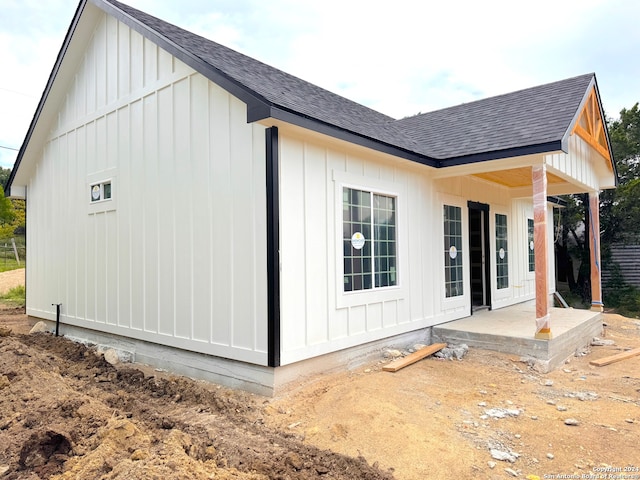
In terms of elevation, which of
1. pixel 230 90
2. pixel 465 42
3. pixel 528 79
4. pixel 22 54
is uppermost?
pixel 528 79

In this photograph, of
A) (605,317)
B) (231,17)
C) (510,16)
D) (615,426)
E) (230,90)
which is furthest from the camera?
(231,17)

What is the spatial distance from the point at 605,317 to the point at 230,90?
1053 cm

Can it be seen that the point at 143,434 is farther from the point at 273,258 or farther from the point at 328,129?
the point at 328,129

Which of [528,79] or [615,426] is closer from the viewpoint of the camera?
[615,426]

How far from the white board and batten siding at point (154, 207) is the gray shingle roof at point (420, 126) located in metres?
0.35

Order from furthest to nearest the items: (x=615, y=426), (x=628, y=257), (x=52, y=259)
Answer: (x=628, y=257), (x=52, y=259), (x=615, y=426)

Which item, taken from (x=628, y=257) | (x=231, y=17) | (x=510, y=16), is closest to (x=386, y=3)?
(x=510, y=16)

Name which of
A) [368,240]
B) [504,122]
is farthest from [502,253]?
[368,240]

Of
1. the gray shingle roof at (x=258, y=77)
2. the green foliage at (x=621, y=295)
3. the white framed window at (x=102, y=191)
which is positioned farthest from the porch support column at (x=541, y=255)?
the green foliage at (x=621, y=295)

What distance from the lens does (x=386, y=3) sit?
35.2 feet

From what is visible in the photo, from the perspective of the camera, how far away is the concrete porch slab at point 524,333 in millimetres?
5973

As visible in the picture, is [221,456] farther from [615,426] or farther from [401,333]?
[401,333]

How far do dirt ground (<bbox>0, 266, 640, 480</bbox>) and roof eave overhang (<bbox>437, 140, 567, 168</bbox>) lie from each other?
291 cm

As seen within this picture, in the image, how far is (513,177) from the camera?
28.0ft
